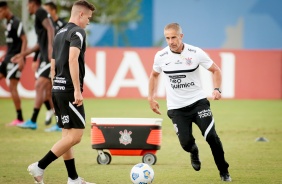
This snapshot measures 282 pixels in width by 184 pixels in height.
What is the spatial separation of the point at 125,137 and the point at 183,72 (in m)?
1.74

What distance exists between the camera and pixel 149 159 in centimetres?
1256

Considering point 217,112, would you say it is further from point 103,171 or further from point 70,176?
point 70,176

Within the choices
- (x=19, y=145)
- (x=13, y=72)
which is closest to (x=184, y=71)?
(x=19, y=145)

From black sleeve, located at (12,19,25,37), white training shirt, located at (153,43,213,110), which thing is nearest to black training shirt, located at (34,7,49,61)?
black sleeve, located at (12,19,25,37)

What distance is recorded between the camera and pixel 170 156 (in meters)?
13.8

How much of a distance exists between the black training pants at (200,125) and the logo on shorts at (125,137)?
1.22m

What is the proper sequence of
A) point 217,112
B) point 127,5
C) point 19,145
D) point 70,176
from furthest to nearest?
point 127,5 → point 217,112 → point 19,145 → point 70,176

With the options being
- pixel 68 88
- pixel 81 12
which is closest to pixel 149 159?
pixel 68 88

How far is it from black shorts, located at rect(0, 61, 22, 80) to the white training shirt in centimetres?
771

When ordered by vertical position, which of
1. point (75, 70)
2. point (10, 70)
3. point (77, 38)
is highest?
point (77, 38)

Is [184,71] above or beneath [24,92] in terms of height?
above

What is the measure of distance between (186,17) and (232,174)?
28.4m

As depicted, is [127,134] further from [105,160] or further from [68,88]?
[68,88]

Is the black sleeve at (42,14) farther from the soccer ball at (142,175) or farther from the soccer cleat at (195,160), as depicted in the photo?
the soccer ball at (142,175)
